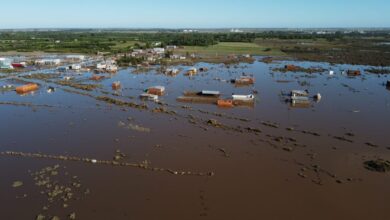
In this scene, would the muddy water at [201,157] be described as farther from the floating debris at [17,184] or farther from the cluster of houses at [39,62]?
the cluster of houses at [39,62]

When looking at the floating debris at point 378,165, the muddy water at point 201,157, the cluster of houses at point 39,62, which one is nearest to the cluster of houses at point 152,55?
the cluster of houses at point 39,62

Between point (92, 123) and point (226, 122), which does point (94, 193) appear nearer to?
point (92, 123)

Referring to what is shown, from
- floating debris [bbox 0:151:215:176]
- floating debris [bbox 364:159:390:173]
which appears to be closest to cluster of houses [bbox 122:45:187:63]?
floating debris [bbox 0:151:215:176]

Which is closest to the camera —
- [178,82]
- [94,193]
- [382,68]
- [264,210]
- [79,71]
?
[264,210]

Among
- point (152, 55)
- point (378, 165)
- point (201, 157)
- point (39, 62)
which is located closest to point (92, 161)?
point (201, 157)

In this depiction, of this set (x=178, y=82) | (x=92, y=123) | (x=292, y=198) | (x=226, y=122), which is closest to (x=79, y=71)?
(x=178, y=82)

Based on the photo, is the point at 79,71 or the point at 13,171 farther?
the point at 79,71

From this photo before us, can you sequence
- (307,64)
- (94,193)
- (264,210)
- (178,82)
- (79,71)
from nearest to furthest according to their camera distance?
(264,210) → (94,193) → (178,82) → (79,71) → (307,64)

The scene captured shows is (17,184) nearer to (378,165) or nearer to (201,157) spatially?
(201,157)

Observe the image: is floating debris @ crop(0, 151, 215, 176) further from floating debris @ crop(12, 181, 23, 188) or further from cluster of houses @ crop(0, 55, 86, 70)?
cluster of houses @ crop(0, 55, 86, 70)
